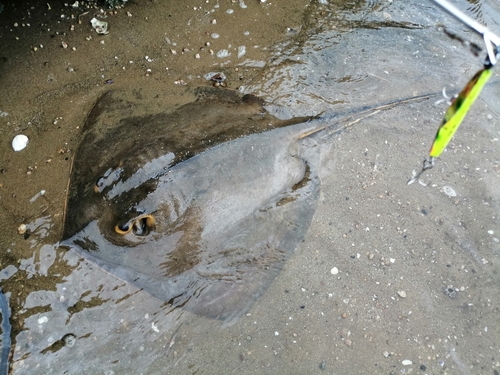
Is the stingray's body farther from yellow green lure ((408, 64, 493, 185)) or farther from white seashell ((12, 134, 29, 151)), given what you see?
→ yellow green lure ((408, 64, 493, 185))

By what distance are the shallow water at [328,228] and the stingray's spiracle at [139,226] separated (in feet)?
1.64

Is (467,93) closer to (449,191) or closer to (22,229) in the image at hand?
(449,191)

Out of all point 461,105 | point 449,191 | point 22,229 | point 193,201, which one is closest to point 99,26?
point 22,229

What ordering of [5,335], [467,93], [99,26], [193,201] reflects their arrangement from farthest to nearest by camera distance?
[99,26]
[193,201]
[5,335]
[467,93]

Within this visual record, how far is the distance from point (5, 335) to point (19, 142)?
1.90 meters

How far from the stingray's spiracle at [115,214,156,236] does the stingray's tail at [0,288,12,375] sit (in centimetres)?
114

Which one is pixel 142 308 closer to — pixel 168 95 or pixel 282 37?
pixel 168 95

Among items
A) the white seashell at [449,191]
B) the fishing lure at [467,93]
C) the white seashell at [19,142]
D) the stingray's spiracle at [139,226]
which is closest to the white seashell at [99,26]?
the white seashell at [19,142]

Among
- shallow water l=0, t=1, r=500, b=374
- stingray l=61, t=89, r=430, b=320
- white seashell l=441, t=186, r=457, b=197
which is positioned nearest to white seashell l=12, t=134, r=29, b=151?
shallow water l=0, t=1, r=500, b=374

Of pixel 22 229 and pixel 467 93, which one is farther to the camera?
pixel 22 229

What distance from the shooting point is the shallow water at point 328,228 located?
3.49 m

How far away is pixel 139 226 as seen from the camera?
342cm

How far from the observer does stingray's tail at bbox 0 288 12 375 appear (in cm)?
320

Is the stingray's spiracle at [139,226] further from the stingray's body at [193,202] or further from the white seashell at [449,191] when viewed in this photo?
the white seashell at [449,191]
